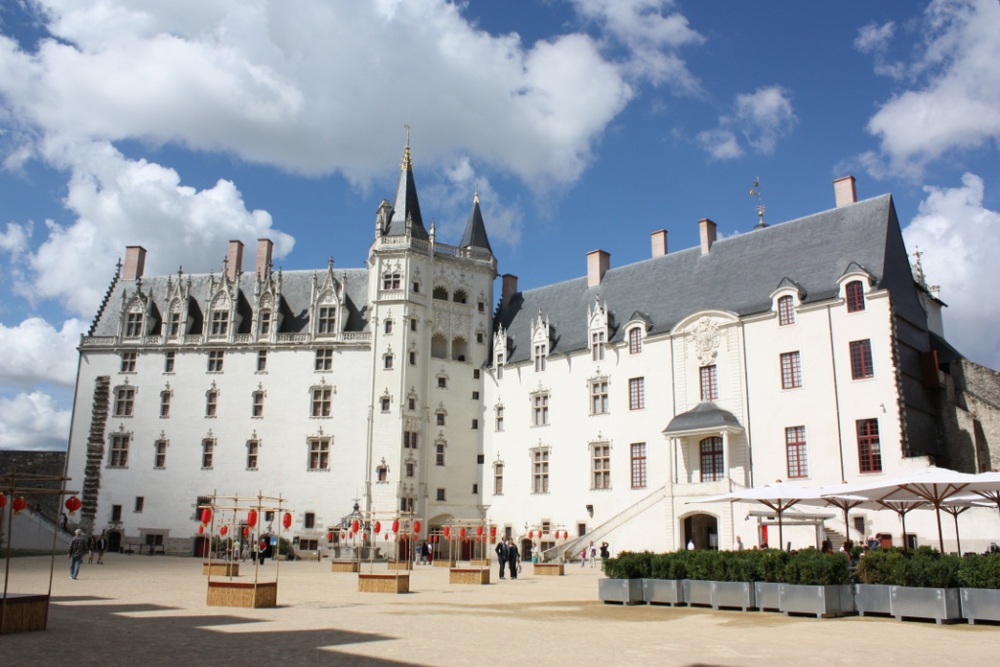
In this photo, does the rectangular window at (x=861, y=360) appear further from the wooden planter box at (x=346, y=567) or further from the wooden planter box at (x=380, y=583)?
the wooden planter box at (x=346, y=567)

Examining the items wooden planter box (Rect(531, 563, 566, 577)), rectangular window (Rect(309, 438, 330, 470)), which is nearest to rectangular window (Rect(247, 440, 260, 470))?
rectangular window (Rect(309, 438, 330, 470))

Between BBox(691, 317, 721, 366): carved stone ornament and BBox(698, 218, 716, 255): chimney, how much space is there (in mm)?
5150

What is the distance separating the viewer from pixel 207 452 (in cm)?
4134

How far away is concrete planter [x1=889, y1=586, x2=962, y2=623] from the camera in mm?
13320

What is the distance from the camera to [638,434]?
3494 centimetres

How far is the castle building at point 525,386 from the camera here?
1163 inches

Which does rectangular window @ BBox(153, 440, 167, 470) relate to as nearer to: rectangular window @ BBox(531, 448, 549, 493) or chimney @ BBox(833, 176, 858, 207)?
rectangular window @ BBox(531, 448, 549, 493)

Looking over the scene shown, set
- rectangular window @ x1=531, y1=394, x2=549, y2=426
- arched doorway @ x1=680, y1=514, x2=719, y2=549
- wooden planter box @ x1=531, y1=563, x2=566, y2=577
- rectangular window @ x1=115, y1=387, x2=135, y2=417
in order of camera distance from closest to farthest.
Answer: wooden planter box @ x1=531, y1=563, x2=566, y2=577, arched doorway @ x1=680, y1=514, x2=719, y2=549, rectangular window @ x1=531, y1=394, x2=549, y2=426, rectangular window @ x1=115, y1=387, x2=135, y2=417

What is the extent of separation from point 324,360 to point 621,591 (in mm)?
27663

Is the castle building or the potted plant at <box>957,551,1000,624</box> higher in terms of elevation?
the castle building

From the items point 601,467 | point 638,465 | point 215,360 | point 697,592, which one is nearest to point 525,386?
point 601,467

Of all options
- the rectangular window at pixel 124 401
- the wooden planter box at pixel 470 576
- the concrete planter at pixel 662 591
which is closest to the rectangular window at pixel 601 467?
the wooden planter box at pixel 470 576

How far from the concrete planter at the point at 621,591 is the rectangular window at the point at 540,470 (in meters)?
21.7

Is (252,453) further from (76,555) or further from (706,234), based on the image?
(706,234)
